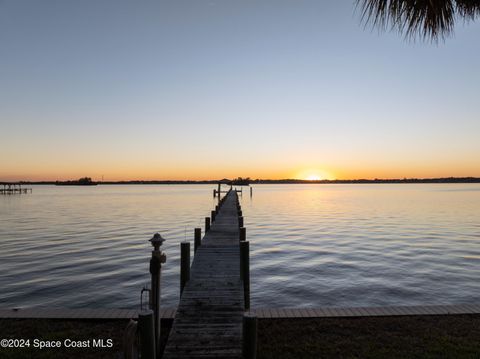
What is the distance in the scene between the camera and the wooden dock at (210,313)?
292 inches

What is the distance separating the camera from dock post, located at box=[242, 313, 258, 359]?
635 centimetres

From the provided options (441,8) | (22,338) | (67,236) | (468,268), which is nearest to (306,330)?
(22,338)

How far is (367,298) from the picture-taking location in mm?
14266

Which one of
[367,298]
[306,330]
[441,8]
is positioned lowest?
[367,298]

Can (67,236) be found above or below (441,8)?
below

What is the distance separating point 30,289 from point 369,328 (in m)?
13.3

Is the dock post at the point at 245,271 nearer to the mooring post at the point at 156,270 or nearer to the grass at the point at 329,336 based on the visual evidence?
the grass at the point at 329,336

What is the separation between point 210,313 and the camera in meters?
8.96

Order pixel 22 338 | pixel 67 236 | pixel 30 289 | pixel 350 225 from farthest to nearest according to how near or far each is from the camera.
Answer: pixel 350 225 < pixel 67 236 < pixel 30 289 < pixel 22 338

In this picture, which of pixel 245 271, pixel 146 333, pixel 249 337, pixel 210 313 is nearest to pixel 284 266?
pixel 245 271

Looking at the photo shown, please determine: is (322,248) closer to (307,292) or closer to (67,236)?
(307,292)

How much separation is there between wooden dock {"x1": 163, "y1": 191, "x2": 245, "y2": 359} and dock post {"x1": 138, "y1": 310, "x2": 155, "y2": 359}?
93 cm

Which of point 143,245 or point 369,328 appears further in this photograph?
point 143,245

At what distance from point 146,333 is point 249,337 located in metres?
1.72
